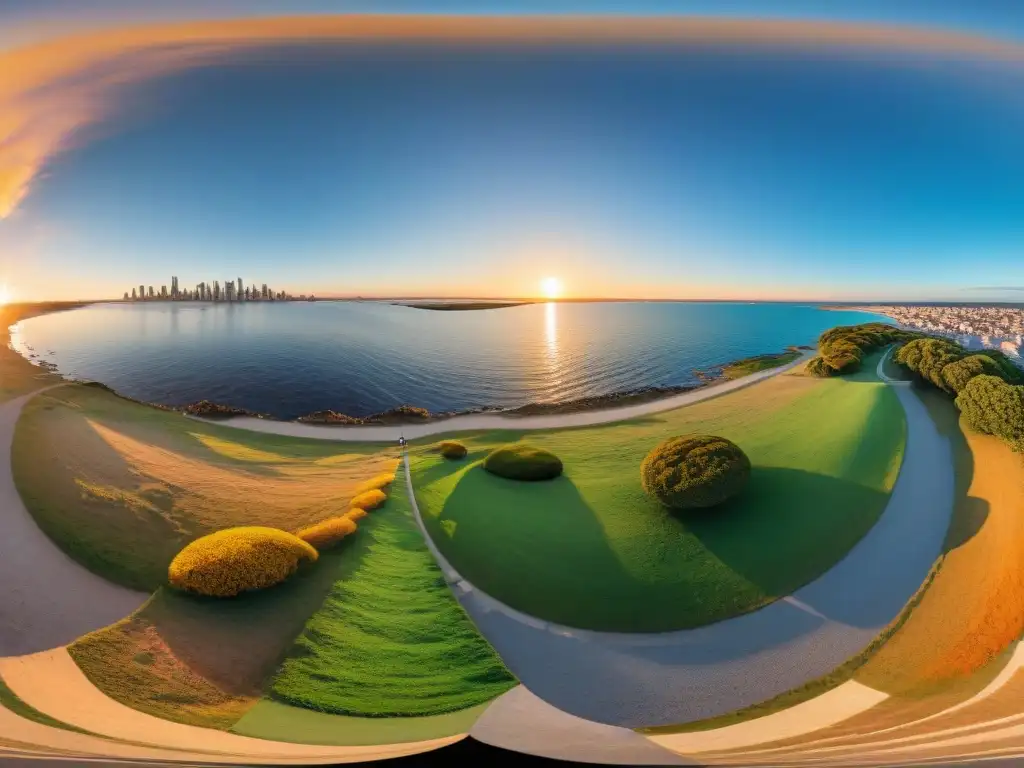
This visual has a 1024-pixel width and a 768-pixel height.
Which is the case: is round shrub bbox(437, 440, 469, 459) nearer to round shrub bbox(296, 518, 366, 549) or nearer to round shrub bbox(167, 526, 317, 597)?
round shrub bbox(296, 518, 366, 549)

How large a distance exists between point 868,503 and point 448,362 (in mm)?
28113

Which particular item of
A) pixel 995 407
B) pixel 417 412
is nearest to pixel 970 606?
pixel 995 407

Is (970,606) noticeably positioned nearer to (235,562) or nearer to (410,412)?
(235,562)

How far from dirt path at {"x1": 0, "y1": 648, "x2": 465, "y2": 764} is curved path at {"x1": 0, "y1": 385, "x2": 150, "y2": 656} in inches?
29.9

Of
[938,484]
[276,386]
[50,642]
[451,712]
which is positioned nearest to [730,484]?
[938,484]

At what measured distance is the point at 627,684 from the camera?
19.5 ft

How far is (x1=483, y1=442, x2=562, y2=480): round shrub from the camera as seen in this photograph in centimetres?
1132

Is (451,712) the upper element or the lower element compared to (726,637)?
upper

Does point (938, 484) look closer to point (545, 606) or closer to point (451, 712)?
point (545, 606)

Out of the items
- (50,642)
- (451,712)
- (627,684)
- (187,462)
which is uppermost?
(187,462)

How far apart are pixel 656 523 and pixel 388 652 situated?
21.5 feet

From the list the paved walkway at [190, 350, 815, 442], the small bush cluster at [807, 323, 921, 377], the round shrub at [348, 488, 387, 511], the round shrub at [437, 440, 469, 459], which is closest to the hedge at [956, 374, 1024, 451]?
the small bush cluster at [807, 323, 921, 377]

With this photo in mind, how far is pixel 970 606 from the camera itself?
646 centimetres

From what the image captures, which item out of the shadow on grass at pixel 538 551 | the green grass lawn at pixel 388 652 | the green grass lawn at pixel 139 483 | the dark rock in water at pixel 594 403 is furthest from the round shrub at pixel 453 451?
the dark rock in water at pixel 594 403
